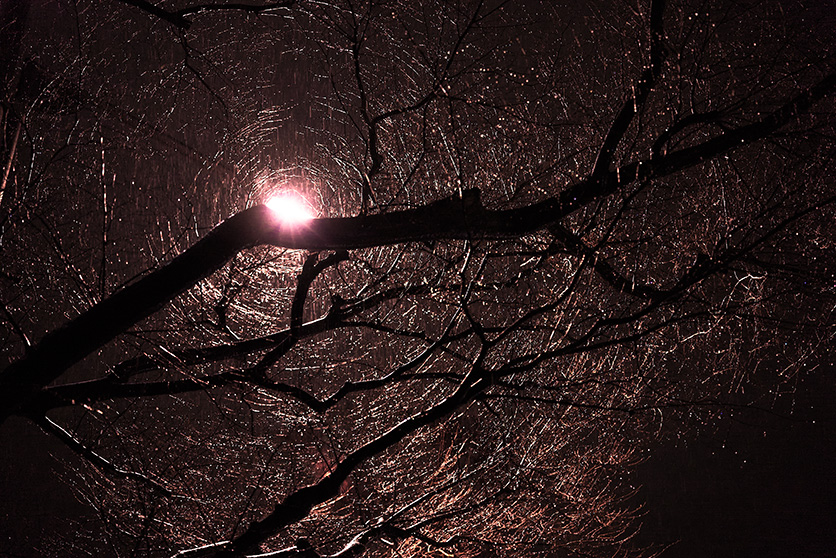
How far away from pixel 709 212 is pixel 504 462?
1.37 metres

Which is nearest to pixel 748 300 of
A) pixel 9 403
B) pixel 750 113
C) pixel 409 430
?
pixel 750 113

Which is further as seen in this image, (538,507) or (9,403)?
(538,507)

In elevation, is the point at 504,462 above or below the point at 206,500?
below

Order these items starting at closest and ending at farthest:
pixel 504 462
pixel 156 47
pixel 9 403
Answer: pixel 9 403, pixel 504 462, pixel 156 47

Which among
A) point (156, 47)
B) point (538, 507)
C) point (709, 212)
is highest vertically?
point (156, 47)

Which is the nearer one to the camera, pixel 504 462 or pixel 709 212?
pixel 709 212

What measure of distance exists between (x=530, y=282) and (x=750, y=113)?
0.94 meters

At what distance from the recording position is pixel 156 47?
312 cm

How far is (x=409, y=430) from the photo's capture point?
2.19 metres

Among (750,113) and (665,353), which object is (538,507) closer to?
(665,353)

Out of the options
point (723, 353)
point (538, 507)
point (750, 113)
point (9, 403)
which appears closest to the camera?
point (9, 403)

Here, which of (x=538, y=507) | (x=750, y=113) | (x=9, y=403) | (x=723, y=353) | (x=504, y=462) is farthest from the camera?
(x=538, y=507)

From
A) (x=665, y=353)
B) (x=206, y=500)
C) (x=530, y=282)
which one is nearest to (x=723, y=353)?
(x=665, y=353)

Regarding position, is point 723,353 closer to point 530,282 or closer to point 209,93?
point 530,282
